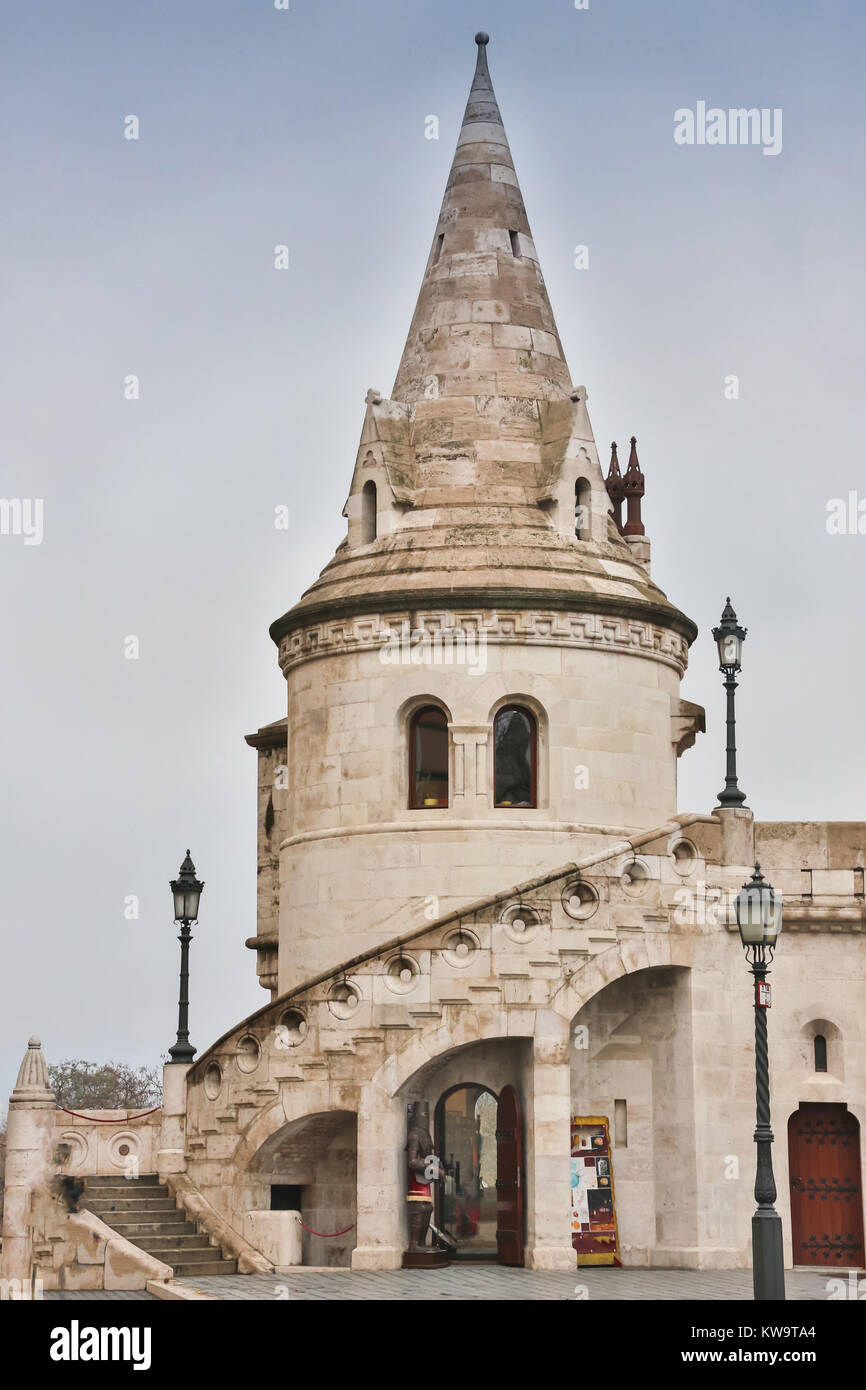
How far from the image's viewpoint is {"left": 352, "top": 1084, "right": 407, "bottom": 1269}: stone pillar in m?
30.0

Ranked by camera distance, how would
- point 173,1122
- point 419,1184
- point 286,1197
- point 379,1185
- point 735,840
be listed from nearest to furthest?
1. point 379,1185
2. point 419,1184
3. point 735,840
4. point 286,1197
5. point 173,1122

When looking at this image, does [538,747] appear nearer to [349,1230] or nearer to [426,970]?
[426,970]

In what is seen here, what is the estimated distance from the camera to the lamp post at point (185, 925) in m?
33.1

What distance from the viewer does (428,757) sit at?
34500mm

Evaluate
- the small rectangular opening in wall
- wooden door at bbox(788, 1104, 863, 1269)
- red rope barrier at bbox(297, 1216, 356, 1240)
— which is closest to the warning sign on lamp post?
wooden door at bbox(788, 1104, 863, 1269)

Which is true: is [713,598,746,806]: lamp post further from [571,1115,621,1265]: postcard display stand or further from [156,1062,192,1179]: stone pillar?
[156,1062,192,1179]: stone pillar

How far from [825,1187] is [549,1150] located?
391 cm

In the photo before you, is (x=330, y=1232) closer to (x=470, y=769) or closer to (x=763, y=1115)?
(x=470, y=769)

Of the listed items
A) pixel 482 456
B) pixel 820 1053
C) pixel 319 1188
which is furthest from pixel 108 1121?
pixel 482 456

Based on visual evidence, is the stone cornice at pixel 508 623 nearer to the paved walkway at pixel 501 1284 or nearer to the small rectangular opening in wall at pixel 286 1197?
the small rectangular opening in wall at pixel 286 1197

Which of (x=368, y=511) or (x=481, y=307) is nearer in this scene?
(x=368, y=511)

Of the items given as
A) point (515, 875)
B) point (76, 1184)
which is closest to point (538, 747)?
point (515, 875)

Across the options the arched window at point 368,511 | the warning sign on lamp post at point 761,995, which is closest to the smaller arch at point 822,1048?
the warning sign on lamp post at point 761,995
